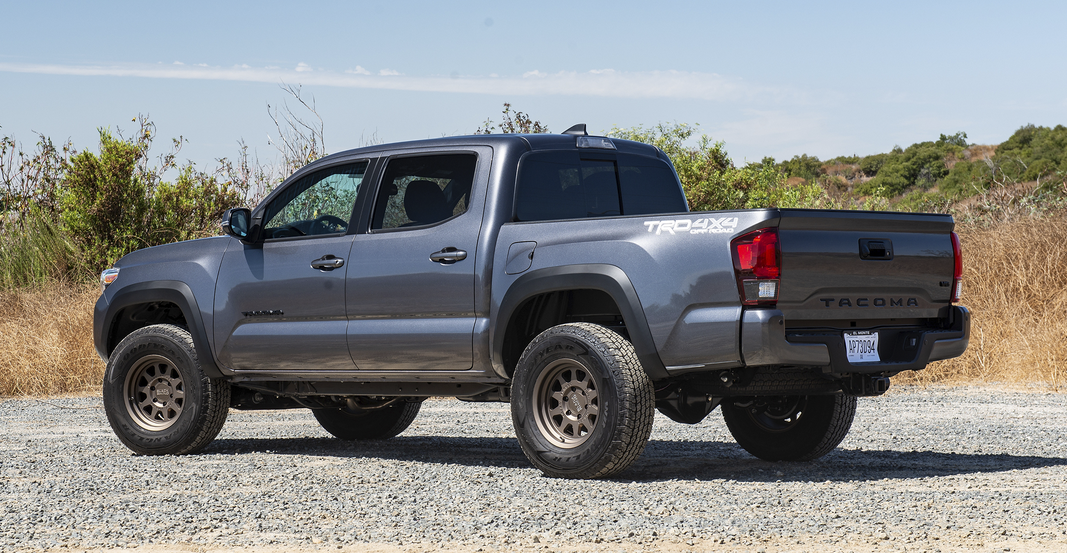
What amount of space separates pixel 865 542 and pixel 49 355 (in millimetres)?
11640

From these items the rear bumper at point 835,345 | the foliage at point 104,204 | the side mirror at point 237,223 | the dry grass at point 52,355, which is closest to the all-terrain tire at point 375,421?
the side mirror at point 237,223

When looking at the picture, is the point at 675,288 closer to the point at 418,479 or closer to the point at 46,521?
the point at 418,479

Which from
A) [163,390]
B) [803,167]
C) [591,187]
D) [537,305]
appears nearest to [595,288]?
[537,305]

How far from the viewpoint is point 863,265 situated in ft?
20.8

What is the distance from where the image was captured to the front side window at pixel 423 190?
287 inches

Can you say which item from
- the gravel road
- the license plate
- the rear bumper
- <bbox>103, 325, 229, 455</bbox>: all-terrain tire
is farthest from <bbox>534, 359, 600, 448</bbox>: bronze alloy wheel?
<bbox>103, 325, 229, 455</bbox>: all-terrain tire

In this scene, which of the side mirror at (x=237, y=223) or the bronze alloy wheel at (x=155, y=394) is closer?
the side mirror at (x=237, y=223)

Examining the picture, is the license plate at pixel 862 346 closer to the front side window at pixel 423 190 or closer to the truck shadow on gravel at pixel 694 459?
the truck shadow on gravel at pixel 694 459

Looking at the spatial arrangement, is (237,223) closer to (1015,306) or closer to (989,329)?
(989,329)

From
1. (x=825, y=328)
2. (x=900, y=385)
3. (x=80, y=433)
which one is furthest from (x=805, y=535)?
(x=900, y=385)

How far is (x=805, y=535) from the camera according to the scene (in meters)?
5.00

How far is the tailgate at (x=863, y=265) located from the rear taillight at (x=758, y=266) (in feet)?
0.16

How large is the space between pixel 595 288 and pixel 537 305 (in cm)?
58

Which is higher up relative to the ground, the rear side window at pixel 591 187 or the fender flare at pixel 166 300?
the rear side window at pixel 591 187
